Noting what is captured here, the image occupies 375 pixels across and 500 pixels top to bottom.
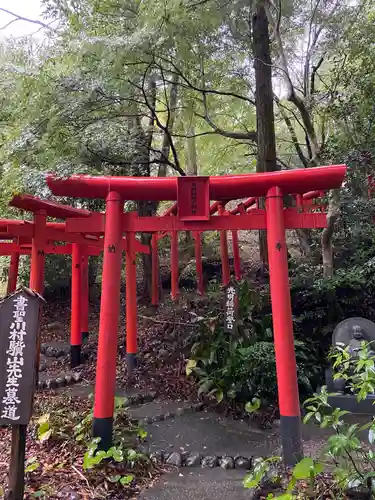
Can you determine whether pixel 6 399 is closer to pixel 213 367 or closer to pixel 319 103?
pixel 213 367

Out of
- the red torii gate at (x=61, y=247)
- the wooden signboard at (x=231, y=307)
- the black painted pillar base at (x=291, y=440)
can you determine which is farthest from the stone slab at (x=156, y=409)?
the red torii gate at (x=61, y=247)

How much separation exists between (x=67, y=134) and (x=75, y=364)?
5270 mm

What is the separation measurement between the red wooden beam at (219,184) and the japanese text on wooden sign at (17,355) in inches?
67.1

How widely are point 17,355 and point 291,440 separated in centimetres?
306

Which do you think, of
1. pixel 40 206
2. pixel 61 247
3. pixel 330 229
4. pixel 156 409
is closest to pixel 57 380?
pixel 156 409

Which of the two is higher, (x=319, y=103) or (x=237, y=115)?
(x=237, y=115)

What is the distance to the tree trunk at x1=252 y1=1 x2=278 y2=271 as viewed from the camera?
895 cm

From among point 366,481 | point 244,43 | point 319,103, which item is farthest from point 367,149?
point 366,481

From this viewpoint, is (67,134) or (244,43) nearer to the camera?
(67,134)

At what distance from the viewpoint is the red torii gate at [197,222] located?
456cm

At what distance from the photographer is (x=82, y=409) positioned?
20.7 ft

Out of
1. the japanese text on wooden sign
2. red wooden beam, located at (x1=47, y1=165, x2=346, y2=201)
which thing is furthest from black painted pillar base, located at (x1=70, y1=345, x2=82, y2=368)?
the japanese text on wooden sign

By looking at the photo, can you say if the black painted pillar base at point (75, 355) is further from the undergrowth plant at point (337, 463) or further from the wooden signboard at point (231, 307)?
the undergrowth plant at point (337, 463)

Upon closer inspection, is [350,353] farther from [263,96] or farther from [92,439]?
[263,96]
